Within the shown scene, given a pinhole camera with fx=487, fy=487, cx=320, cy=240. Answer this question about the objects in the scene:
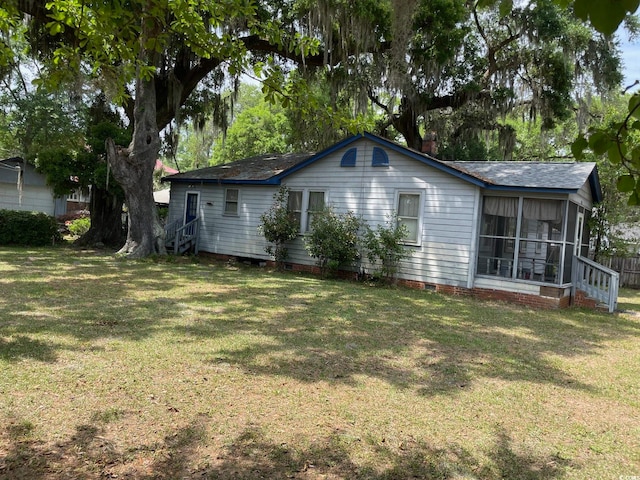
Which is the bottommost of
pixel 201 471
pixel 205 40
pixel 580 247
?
pixel 201 471

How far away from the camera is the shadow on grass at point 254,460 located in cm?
311

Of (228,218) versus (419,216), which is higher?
(419,216)

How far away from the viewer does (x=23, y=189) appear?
23.8 m

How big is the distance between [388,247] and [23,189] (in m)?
19.8

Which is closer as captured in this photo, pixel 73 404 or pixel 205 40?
pixel 73 404

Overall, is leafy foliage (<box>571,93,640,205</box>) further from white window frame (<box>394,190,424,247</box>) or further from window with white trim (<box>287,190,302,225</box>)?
window with white trim (<box>287,190,302,225</box>)

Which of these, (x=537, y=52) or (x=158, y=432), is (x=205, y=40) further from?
(x=537, y=52)

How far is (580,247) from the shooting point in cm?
1380

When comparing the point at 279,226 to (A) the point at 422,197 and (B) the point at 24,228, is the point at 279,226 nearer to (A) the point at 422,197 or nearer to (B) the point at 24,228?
(A) the point at 422,197

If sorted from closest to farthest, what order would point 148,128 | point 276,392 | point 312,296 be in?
1. point 276,392
2. point 312,296
3. point 148,128

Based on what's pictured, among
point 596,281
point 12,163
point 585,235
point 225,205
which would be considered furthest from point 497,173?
point 12,163

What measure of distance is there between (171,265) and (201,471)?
460 inches

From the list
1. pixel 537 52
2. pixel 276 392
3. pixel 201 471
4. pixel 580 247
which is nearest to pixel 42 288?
pixel 276 392

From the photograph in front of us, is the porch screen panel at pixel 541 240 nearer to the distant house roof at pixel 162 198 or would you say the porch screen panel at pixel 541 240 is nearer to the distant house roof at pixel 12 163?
the distant house roof at pixel 162 198
